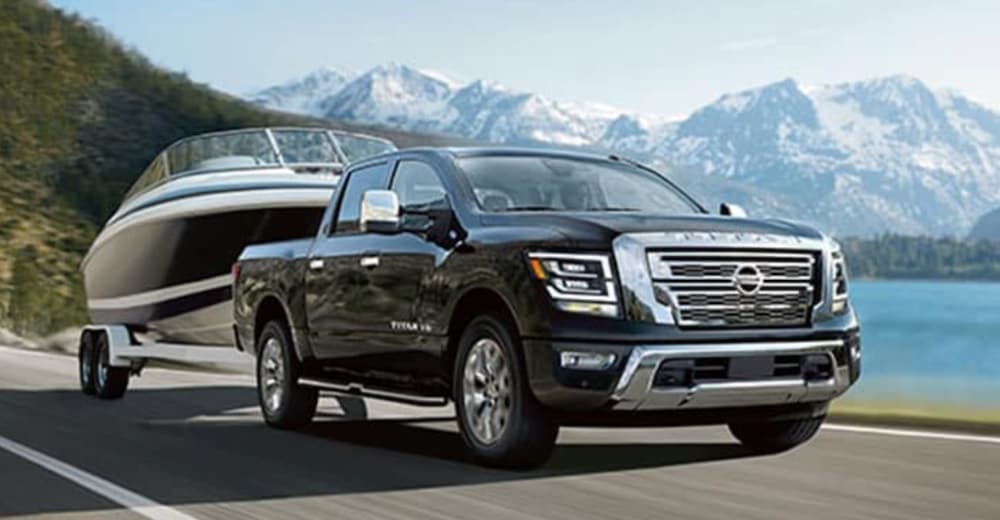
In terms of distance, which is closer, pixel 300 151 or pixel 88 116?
pixel 300 151

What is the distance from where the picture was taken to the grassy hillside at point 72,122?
99375 mm

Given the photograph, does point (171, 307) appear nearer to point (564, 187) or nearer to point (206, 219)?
point (206, 219)

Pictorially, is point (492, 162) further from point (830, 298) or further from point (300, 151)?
point (300, 151)

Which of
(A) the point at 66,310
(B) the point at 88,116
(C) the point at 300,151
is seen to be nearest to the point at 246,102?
(B) the point at 88,116

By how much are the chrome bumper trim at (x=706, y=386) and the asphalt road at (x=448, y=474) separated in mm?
402

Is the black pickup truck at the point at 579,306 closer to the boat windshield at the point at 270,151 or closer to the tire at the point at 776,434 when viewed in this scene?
the tire at the point at 776,434

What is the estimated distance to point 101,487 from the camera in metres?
8.41

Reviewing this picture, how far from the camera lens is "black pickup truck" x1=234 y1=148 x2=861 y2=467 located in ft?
26.9

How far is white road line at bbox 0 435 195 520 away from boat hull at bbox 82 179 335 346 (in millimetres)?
4532

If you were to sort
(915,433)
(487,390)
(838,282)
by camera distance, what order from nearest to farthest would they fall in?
(487,390)
(838,282)
(915,433)

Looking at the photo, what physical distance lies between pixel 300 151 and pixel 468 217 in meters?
7.49

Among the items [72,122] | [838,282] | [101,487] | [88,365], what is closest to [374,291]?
[101,487]

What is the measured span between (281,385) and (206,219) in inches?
169

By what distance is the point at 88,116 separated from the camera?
436 feet
